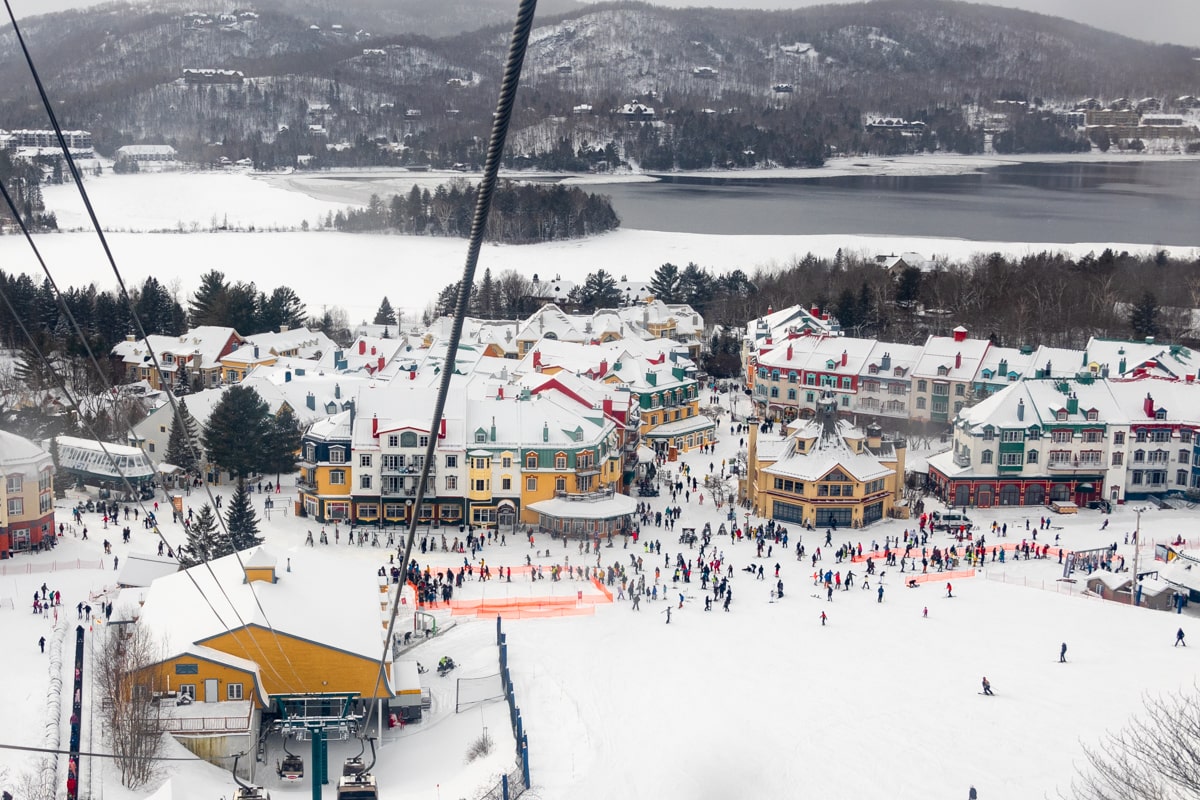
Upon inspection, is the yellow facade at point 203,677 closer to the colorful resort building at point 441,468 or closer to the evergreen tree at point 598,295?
the colorful resort building at point 441,468

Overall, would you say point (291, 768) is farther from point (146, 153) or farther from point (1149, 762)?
point (146, 153)

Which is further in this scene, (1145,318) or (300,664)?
(1145,318)

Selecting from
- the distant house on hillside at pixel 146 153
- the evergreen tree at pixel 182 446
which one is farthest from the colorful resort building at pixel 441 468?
the distant house on hillside at pixel 146 153

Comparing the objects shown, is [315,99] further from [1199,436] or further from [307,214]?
[1199,436]

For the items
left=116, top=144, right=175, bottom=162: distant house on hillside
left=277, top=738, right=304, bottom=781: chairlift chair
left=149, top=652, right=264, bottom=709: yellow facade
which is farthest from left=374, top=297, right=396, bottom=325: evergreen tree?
left=116, top=144, right=175, bottom=162: distant house on hillside

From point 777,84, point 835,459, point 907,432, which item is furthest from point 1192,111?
point 835,459

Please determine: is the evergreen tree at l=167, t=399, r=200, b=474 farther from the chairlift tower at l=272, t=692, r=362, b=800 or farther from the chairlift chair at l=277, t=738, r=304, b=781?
the chairlift chair at l=277, t=738, r=304, b=781

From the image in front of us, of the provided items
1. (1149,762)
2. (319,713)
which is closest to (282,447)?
(319,713)
